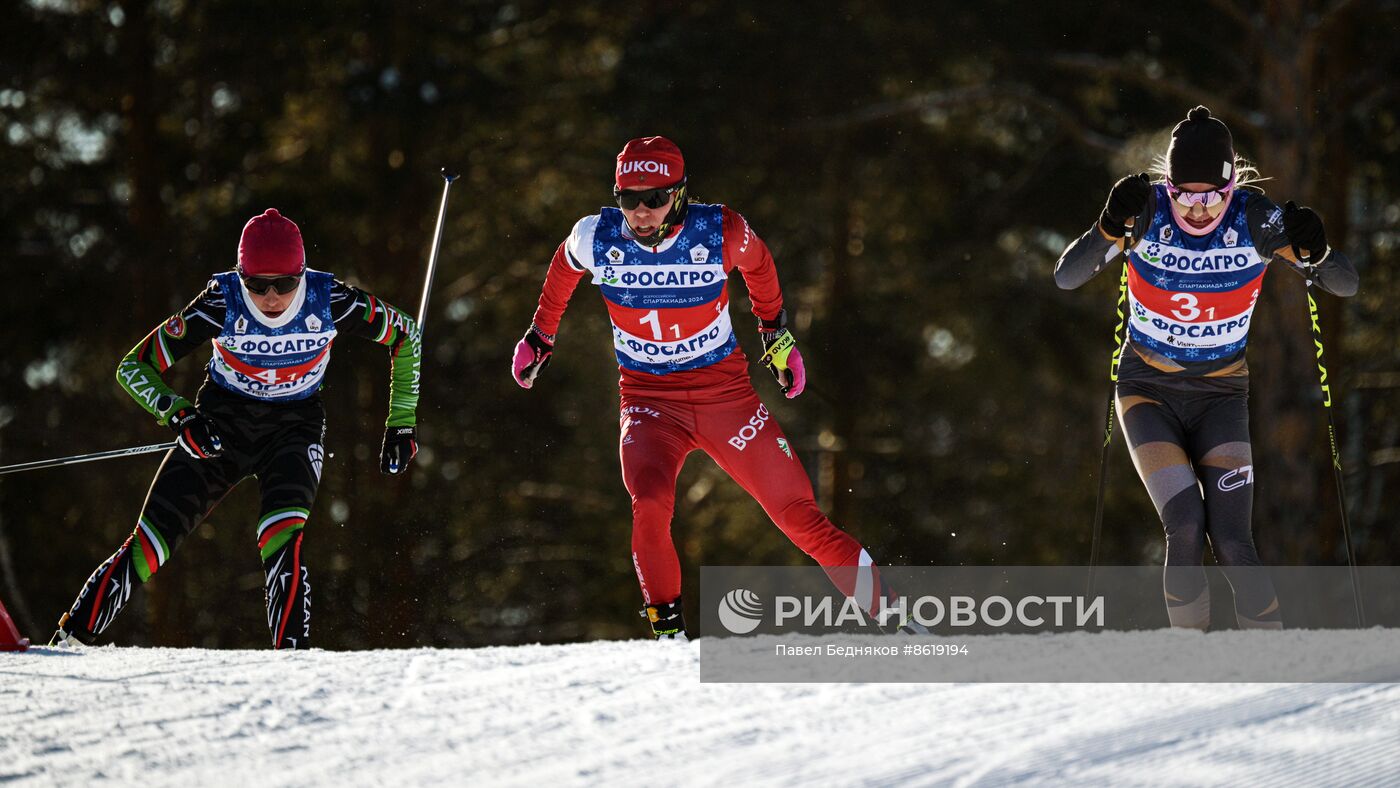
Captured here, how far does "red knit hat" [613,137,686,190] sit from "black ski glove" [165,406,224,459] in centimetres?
163


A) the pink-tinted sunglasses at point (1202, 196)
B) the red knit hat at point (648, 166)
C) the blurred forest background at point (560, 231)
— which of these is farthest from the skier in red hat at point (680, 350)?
the blurred forest background at point (560, 231)

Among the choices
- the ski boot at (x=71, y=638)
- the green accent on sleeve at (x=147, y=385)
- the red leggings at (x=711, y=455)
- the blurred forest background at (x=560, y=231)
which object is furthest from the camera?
the blurred forest background at (x=560, y=231)

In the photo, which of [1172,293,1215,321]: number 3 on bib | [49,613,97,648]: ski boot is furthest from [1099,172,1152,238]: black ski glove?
[49,613,97,648]: ski boot

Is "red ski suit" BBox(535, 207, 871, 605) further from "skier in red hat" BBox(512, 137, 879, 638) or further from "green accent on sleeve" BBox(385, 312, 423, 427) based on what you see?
"green accent on sleeve" BBox(385, 312, 423, 427)

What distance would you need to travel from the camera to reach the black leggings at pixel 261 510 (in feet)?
17.2

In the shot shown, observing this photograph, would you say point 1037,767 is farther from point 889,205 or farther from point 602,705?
point 889,205

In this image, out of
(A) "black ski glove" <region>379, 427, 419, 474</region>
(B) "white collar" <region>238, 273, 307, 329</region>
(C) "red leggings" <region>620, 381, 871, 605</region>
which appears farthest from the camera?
(A) "black ski glove" <region>379, 427, 419, 474</region>

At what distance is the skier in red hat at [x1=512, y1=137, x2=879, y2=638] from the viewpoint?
16.6ft

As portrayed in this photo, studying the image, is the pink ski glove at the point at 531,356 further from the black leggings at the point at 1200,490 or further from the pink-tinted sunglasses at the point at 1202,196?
the pink-tinted sunglasses at the point at 1202,196

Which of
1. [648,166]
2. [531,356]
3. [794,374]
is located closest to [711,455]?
[794,374]

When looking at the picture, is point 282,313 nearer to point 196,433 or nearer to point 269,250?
point 269,250

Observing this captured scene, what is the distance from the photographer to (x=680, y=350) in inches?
207

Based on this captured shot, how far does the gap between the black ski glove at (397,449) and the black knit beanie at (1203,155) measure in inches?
110

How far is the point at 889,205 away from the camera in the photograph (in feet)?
48.6
